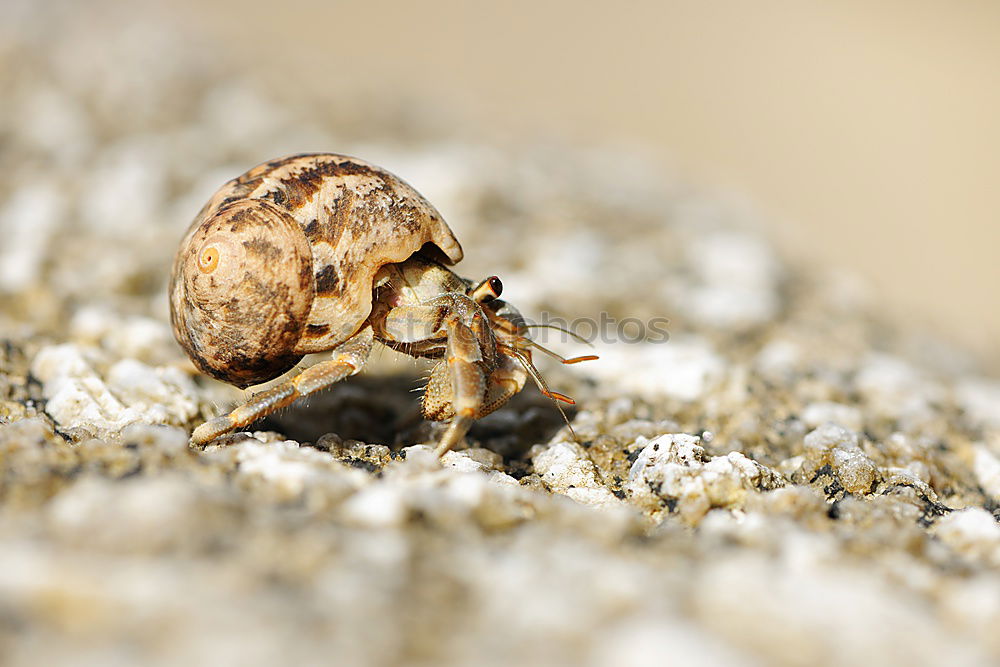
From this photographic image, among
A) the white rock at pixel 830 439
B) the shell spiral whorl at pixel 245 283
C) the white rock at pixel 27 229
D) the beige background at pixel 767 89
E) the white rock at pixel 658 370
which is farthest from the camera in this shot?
the beige background at pixel 767 89

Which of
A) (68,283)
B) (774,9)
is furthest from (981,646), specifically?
(774,9)

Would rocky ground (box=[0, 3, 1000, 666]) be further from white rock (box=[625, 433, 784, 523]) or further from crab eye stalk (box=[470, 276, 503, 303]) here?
crab eye stalk (box=[470, 276, 503, 303])

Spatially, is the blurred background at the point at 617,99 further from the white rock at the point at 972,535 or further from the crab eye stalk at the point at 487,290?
the white rock at the point at 972,535

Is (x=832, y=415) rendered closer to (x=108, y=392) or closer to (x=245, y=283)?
(x=245, y=283)

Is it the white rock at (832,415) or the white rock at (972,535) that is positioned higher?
the white rock at (832,415)

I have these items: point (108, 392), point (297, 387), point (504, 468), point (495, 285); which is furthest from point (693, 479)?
point (108, 392)

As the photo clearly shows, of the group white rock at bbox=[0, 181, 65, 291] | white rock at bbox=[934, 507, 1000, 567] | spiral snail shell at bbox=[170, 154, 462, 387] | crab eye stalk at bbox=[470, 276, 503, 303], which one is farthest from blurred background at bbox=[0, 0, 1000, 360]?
white rock at bbox=[934, 507, 1000, 567]

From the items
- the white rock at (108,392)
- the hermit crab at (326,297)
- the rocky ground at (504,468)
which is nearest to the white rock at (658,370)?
the rocky ground at (504,468)
